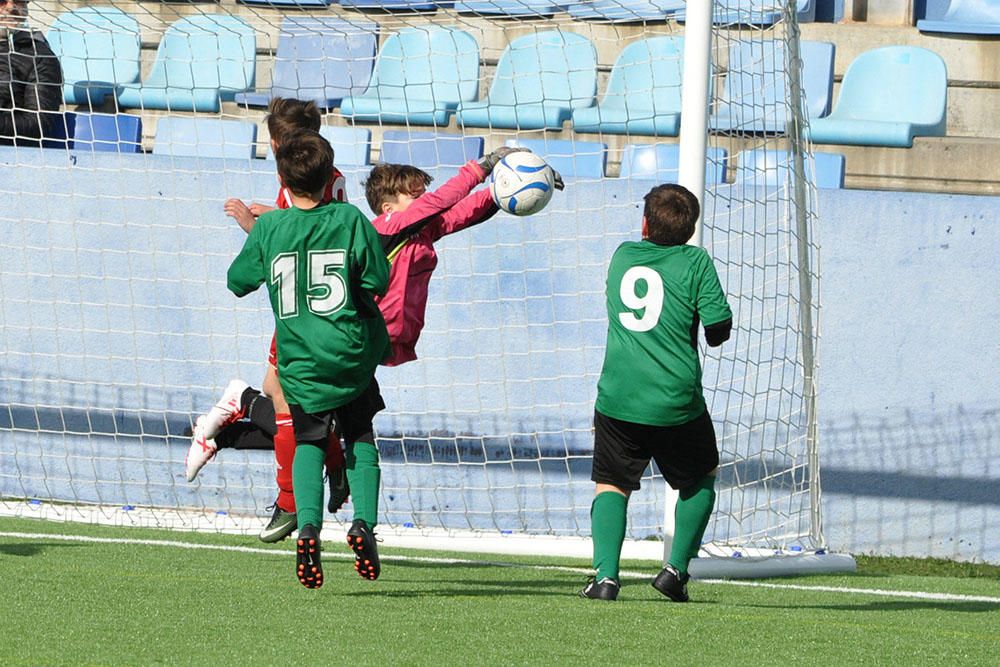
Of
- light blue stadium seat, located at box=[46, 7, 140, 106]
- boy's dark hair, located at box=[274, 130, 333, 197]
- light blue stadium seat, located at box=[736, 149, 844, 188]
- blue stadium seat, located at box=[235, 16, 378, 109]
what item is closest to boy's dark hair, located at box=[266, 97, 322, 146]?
boy's dark hair, located at box=[274, 130, 333, 197]

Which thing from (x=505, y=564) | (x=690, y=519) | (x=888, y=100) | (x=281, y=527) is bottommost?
(x=505, y=564)

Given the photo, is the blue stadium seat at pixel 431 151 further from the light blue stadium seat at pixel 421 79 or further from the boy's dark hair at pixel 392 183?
the boy's dark hair at pixel 392 183

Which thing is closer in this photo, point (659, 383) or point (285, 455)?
point (659, 383)

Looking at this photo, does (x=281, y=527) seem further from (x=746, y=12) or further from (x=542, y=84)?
(x=542, y=84)

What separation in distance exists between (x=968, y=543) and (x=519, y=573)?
8.69ft

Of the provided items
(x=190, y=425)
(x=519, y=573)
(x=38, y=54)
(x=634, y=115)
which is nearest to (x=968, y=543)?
(x=519, y=573)

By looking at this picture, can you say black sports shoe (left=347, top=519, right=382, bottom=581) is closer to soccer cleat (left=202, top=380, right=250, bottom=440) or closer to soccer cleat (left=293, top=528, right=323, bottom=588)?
soccer cleat (left=293, top=528, right=323, bottom=588)

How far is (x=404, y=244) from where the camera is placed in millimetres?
5891

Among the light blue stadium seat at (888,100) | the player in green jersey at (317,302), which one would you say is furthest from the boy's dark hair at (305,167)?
the light blue stadium seat at (888,100)

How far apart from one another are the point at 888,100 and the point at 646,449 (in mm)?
5396

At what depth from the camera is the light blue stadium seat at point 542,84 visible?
9.20m

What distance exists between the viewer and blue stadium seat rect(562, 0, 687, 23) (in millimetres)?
7773

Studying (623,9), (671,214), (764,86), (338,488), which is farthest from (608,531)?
(623,9)

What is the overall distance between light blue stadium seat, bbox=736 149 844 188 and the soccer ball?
1.87m
